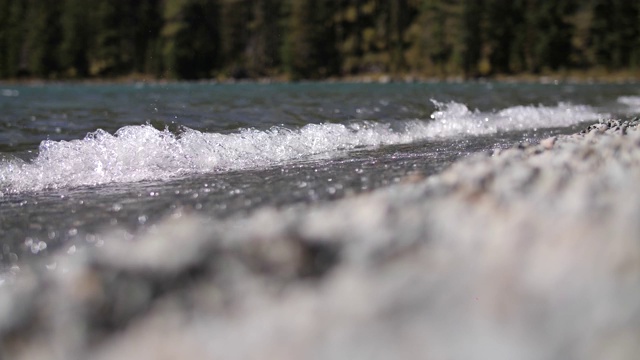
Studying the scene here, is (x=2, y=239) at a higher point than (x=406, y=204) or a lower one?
lower

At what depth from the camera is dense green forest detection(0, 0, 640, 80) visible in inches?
3201

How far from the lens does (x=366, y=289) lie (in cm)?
259

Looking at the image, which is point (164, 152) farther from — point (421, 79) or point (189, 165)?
point (421, 79)

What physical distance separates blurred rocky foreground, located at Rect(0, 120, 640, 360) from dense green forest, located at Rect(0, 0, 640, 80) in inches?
3179

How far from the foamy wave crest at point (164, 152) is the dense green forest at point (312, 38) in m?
73.2

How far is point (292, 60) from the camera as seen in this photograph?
90250mm

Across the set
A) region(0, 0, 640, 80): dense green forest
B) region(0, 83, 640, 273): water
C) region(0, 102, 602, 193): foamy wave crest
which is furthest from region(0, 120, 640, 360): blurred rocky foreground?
region(0, 0, 640, 80): dense green forest

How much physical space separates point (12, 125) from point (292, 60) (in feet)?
→ 258

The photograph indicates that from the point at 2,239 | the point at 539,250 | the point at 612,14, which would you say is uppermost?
the point at 612,14

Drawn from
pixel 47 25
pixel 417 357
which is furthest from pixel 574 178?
pixel 47 25

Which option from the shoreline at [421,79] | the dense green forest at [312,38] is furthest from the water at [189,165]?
the dense green forest at [312,38]

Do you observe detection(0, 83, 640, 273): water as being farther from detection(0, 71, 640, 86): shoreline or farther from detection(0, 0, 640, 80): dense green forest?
detection(0, 0, 640, 80): dense green forest

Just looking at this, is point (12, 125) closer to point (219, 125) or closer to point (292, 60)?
point (219, 125)

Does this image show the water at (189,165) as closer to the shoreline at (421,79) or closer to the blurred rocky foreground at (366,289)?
the blurred rocky foreground at (366,289)
